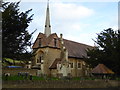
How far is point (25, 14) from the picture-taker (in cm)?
2694

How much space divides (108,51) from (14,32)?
69.5 ft

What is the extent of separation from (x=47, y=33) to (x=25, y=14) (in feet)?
86.9

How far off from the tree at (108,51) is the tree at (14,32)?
17078mm

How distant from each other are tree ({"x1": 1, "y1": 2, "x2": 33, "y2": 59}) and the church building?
1929cm

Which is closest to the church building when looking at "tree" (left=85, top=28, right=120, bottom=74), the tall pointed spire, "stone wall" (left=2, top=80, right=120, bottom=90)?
the tall pointed spire

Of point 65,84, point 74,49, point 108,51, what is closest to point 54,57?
point 74,49

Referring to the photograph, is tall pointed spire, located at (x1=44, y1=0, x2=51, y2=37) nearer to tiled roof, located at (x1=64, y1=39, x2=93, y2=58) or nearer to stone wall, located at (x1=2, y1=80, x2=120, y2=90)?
tiled roof, located at (x1=64, y1=39, x2=93, y2=58)

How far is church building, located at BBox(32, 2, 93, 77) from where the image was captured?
4750 centimetres

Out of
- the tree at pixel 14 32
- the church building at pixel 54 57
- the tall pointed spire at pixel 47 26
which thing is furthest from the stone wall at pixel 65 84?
the tall pointed spire at pixel 47 26

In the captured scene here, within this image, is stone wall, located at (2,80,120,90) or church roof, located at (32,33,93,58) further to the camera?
church roof, located at (32,33,93,58)

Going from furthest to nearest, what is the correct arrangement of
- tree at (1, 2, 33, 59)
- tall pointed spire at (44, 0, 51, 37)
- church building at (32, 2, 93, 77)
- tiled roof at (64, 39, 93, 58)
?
tiled roof at (64, 39, 93, 58) → tall pointed spire at (44, 0, 51, 37) → church building at (32, 2, 93, 77) → tree at (1, 2, 33, 59)

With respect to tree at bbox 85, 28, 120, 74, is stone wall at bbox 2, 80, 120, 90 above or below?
below

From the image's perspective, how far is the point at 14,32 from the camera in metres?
25.4

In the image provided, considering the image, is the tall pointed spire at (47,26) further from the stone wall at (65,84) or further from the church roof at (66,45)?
the stone wall at (65,84)
